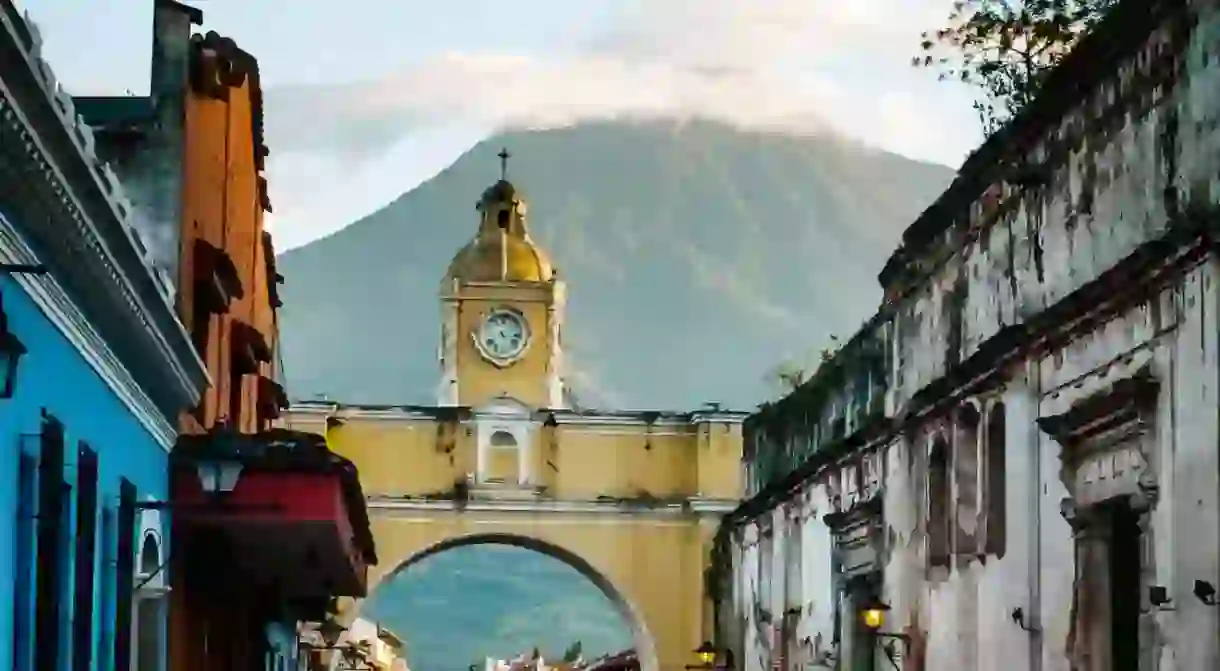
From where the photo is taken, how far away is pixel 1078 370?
13922 millimetres

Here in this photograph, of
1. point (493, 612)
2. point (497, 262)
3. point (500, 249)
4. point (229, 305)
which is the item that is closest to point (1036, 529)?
point (229, 305)

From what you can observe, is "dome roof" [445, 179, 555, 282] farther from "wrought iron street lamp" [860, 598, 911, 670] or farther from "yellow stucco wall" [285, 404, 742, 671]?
"wrought iron street lamp" [860, 598, 911, 670]

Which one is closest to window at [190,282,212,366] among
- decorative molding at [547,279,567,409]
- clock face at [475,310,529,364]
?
decorative molding at [547,279,567,409]

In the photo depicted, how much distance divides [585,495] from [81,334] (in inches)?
1124

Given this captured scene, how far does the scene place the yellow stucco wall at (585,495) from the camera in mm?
38312

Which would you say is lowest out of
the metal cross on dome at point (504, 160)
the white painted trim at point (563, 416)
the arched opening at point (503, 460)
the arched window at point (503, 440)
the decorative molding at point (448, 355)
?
the arched opening at point (503, 460)

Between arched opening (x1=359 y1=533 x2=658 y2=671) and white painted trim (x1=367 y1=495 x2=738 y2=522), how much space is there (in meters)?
58.0

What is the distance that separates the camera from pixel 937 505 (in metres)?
18.4

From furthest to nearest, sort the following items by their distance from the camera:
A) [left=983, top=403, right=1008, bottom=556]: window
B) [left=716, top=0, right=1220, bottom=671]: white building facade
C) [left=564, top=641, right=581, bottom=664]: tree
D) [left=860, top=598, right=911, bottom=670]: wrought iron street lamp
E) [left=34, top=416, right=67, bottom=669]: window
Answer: [left=564, top=641, right=581, bottom=664]: tree → [left=860, top=598, right=911, bottom=670]: wrought iron street lamp → [left=983, top=403, right=1008, bottom=556]: window → [left=716, top=0, right=1220, bottom=671]: white building facade → [left=34, top=416, right=67, bottom=669]: window

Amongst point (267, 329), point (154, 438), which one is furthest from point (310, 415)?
point (154, 438)

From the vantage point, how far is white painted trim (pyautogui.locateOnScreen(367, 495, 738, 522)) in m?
38.3

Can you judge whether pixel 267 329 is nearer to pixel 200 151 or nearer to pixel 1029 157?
pixel 200 151

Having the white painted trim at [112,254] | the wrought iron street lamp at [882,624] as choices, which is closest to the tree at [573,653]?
the wrought iron street lamp at [882,624]

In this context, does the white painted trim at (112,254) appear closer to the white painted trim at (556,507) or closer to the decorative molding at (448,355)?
the white painted trim at (556,507)
